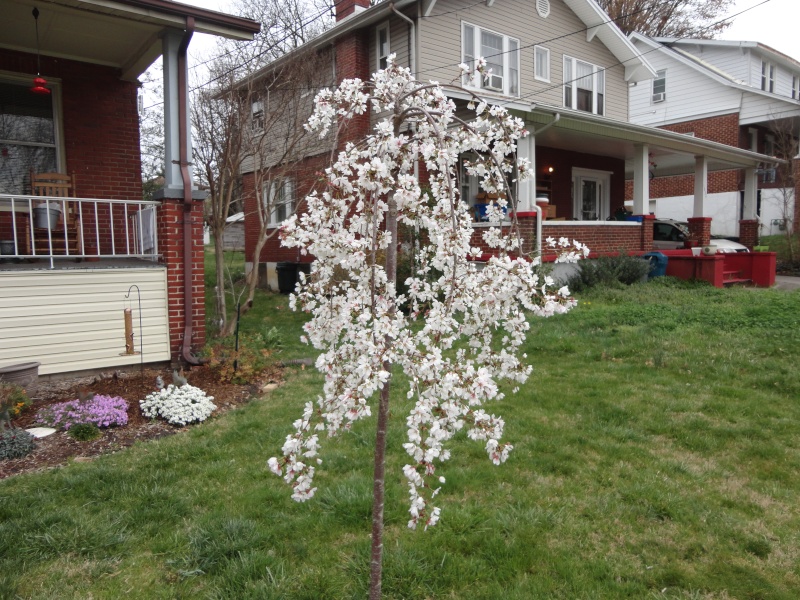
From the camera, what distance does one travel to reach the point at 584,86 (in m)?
16.5

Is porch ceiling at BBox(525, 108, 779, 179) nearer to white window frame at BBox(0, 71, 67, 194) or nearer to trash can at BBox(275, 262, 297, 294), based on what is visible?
trash can at BBox(275, 262, 297, 294)

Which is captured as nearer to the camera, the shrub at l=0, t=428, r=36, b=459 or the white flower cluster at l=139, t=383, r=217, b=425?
the shrub at l=0, t=428, r=36, b=459

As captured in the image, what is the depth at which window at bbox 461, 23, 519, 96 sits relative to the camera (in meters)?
13.7

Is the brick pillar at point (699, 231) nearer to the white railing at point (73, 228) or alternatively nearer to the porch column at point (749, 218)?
the porch column at point (749, 218)

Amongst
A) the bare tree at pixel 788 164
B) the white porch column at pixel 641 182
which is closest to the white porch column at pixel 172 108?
the white porch column at pixel 641 182

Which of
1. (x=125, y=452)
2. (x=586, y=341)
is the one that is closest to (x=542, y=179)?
(x=586, y=341)

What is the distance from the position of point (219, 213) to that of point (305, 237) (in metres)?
7.33

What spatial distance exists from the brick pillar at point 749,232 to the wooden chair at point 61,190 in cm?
1780

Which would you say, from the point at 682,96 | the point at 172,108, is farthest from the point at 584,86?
the point at 172,108

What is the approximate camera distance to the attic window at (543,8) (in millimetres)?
15203

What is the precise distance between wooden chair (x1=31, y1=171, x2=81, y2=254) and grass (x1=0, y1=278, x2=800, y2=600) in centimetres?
403

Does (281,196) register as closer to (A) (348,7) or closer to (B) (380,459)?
(A) (348,7)

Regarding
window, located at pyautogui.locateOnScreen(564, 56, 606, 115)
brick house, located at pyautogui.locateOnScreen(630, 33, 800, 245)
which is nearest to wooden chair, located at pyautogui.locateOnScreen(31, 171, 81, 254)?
window, located at pyautogui.locateOnScreen(564, 56, 606, 115)

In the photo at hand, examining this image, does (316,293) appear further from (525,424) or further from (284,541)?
(525,424)
